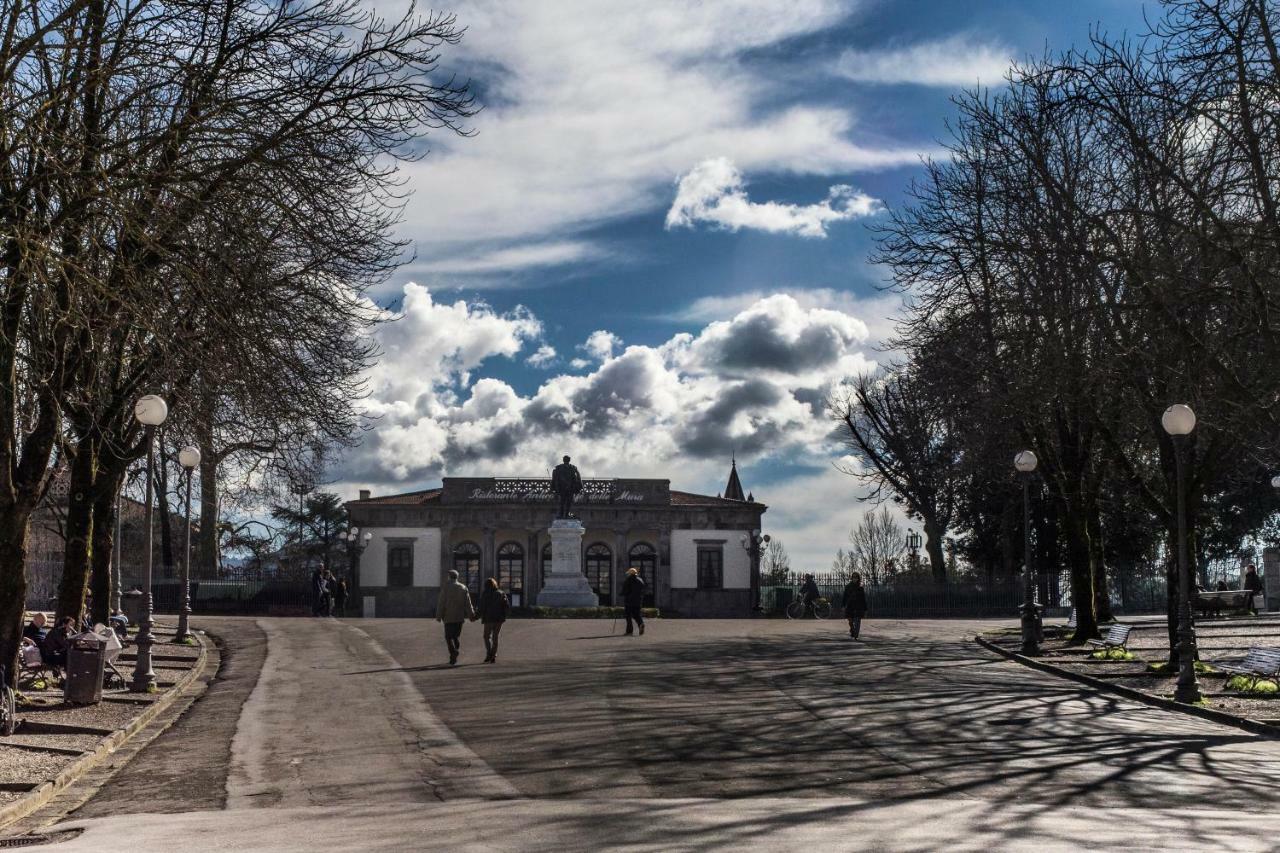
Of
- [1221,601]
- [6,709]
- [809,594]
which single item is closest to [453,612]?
[6,709]

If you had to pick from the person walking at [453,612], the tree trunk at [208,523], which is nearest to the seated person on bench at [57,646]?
the person walking at [453,612]

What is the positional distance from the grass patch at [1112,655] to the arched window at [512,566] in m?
39.0

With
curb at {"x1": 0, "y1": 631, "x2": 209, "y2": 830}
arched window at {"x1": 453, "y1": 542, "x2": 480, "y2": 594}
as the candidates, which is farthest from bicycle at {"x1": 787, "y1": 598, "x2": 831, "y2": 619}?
curb at {"x1": 0, "y1": 631, "x2": 209, "y2": 830}

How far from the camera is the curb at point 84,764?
407 inches

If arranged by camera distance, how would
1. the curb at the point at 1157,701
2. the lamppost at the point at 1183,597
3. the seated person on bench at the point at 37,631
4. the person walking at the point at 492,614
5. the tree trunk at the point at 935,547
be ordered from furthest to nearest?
the tree trunk at the point at 935,547 < the person walking at the point at 492,614 < the seated person on bench at the point at 37,631 < the lamppost at the point at 1183,597 < the curb at the point at 1157,701

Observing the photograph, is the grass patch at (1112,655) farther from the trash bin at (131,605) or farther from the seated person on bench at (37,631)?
the trash bin at (131,605)

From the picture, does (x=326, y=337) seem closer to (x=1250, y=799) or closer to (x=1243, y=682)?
(x=1250, y=799)

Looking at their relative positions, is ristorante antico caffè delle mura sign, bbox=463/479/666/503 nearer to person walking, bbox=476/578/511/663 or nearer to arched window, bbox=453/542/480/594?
arched window, bbox=453/542/480/594

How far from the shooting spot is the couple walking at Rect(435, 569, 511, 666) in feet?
73.6

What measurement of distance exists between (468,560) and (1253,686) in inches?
1834

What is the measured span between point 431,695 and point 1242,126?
12364 mm

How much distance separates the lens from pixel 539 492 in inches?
2425

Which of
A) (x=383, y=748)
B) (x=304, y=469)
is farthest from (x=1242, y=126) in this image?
(x=304, y=469)

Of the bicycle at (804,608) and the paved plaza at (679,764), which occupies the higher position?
the bicycle at (804,608)
